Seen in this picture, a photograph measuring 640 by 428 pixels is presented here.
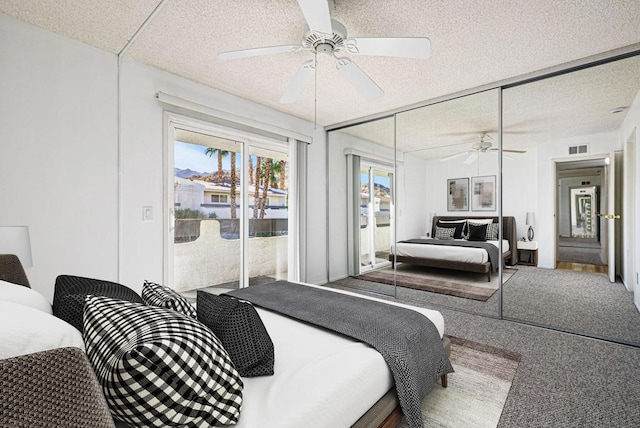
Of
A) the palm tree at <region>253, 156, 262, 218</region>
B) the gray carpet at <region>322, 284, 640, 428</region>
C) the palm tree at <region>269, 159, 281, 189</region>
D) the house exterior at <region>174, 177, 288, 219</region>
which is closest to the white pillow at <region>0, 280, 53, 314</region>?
the house exterior at <region>174, 177, 288, 219</region>

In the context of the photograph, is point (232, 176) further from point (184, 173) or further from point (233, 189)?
point (184, 173)

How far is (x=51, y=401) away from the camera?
53 cm

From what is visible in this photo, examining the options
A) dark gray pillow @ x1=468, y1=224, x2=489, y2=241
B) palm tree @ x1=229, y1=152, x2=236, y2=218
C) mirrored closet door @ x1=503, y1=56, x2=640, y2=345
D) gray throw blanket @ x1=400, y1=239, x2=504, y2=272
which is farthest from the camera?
palm tree @ x1=229, y1=152, x2=236, y2=218

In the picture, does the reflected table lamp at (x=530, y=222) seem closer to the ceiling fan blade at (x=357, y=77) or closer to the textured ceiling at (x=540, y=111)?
the textured ceiling at (x=540, y=111)

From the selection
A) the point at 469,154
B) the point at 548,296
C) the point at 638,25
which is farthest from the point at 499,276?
the point at 638,25

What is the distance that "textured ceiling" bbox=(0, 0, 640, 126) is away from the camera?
206 centimetres

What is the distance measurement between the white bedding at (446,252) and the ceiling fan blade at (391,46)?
2290mm

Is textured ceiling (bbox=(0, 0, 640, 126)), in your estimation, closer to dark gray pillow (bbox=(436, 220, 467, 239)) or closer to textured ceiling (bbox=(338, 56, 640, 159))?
textured ceiling (bbox=(338, 56, 640, 159))

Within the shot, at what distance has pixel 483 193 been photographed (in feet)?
11.1

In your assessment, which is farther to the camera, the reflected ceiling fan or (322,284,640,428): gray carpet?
the reflected ceiling fan

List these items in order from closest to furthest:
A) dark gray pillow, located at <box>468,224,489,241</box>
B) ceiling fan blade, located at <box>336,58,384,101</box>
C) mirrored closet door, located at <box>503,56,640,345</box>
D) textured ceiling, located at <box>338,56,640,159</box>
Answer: ceiling fan blade, located at <box>336,58,384,101</box>
textured ceiling, located at <box>338,56,640,159</box>
mirrored closet door, located at <box>503,56,640,345</box>
dark gray pillow, located at <box>468,224,489,241</box>

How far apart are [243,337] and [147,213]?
2.17m

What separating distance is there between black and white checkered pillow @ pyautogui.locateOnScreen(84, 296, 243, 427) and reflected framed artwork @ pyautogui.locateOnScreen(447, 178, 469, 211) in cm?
321

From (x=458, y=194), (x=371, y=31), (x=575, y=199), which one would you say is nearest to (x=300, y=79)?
(x=371, y=31)
